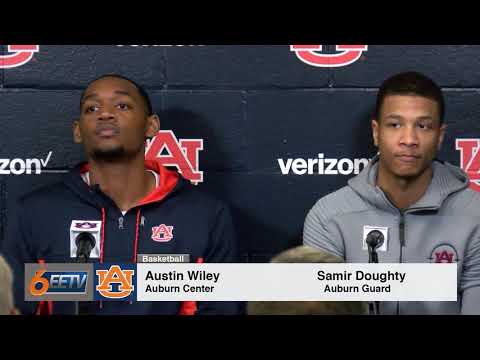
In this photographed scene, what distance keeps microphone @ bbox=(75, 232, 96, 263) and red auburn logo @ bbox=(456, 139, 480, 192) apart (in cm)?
136

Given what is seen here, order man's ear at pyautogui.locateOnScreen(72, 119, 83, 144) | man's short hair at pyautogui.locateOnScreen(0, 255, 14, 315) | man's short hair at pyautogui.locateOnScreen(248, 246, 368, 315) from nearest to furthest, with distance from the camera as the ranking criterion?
man's short hair at pyautogui.locateOnScreen(0, 255, 14, 315), man's short hair at pyautogui.locateOnScreen(248, 246, 368, 315), man's ear at pyautogui.locateOnScreen(72, 119, 83, 144)

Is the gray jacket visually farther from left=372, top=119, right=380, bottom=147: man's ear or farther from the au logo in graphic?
the au logo in graphic

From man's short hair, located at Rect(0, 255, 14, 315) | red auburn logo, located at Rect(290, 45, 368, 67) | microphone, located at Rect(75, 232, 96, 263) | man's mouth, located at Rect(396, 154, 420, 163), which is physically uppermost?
red auburn logo, located at Rect(290, 45, 368, 67)

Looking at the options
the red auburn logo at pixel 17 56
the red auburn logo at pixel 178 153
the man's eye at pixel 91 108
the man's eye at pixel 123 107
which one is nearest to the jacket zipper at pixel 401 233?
the red auburn logo at pixel 178 153

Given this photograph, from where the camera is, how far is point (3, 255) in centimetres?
318

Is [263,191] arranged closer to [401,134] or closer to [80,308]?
[401,134]

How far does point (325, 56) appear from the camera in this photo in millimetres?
3275

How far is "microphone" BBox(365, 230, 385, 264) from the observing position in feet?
10.4

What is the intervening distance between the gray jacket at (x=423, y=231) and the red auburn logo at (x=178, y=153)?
1.67 feet

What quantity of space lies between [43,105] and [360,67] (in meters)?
1.17

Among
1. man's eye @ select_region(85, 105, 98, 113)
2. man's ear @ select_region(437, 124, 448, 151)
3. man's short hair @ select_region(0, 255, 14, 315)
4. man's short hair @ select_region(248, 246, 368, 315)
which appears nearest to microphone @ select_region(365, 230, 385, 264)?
man's short hair @ select_region(248, 246, 368, 315)

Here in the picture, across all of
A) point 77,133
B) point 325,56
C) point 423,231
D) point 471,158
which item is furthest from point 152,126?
point 471,158

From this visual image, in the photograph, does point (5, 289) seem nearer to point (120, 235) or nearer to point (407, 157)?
point (120, 235)

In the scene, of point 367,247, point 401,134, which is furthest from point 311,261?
point 401,134
